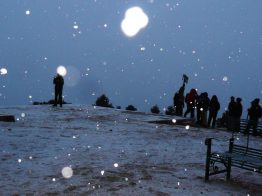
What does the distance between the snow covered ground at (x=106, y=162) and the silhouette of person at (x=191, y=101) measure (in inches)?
178

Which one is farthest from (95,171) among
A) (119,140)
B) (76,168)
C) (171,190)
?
(119,140)

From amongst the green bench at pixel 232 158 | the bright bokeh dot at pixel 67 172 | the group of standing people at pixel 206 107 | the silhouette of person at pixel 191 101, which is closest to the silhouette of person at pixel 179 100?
the group of standing people at pixel 206 107

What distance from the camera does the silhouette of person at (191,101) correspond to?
62.5ft

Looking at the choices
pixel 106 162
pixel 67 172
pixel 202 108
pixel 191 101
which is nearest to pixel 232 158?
pixel 106 162

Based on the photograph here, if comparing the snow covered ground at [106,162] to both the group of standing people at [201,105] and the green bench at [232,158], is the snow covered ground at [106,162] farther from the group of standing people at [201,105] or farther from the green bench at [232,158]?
the group of standing people at [201,105]

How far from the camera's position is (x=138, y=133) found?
541 inches

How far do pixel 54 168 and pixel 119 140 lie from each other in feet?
13.9

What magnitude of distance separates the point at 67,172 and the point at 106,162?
49.9 inches

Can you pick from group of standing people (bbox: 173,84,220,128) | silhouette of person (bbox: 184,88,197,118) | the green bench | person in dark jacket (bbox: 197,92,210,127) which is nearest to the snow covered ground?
the green bench

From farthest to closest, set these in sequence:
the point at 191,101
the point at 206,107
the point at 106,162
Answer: the point at 191,101 < the point at 206,107 < the point at 106,162

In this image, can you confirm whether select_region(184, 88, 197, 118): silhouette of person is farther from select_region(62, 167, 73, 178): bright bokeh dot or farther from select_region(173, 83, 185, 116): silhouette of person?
select_region(62, 167, 73, 178): bright bokeh dot

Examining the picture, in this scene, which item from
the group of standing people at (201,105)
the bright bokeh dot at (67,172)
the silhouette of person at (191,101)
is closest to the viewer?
the bright bokeh dot at (67,172)

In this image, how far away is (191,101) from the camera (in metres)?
19.2

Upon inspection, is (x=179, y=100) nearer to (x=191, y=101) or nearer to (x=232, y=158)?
(x=191, y=101)
